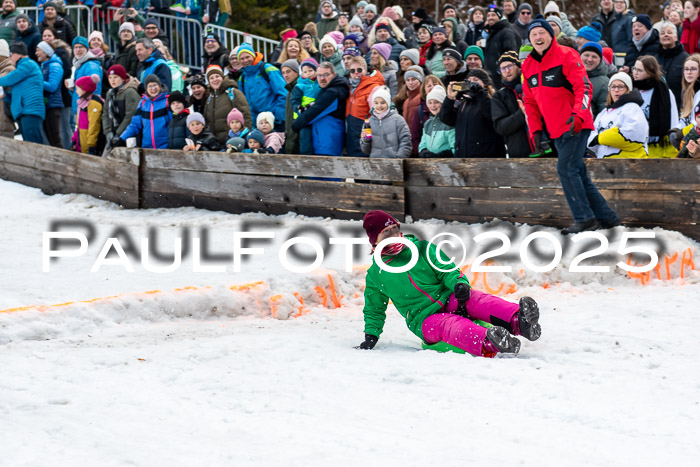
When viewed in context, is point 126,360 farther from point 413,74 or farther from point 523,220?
point 413,74

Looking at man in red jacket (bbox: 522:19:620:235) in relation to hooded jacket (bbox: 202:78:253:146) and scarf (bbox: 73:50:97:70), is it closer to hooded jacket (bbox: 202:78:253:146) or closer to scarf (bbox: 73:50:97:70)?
hooded jacket (bbox: 202:78:253:146)

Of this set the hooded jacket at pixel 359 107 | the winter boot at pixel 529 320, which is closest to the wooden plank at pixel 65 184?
the hooded jacket at pixel 359 107

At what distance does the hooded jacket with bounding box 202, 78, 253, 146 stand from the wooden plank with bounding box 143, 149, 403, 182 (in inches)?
24.6

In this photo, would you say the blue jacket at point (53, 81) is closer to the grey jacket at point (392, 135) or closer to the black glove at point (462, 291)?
the grey jacket at point (392, 135)

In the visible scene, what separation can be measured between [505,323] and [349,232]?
149 inches

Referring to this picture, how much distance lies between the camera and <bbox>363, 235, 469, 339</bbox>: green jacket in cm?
600

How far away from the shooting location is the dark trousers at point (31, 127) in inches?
512

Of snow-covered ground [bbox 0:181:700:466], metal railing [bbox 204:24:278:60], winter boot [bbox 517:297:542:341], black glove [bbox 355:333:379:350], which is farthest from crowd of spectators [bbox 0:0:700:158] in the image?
black glove [bbox 355:333:379:350]

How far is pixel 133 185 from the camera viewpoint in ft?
37.1

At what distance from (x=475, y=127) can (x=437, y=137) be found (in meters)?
0.59

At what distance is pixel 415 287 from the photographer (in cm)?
603

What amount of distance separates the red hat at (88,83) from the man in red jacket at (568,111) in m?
6.67

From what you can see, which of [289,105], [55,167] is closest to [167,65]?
[55,167]

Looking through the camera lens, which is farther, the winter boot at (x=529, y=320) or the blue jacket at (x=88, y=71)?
the blue jacket at (x=88, y=71)
